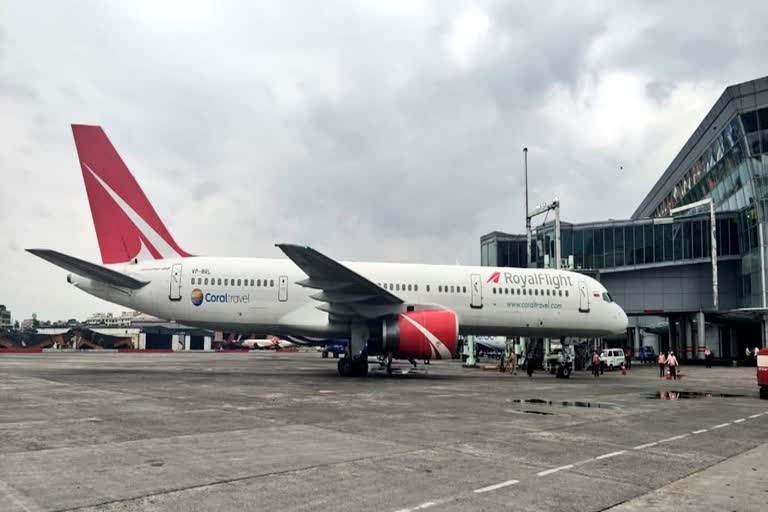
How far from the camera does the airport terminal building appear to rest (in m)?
42.7

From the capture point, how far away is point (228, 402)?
12.6 m

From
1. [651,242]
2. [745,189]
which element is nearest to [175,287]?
[651,242]

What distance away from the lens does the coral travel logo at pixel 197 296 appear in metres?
21.8

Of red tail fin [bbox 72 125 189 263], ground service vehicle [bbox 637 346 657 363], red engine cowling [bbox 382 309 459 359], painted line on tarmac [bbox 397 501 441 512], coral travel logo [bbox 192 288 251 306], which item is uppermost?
red tail fin [bbox 72 125 189 263]

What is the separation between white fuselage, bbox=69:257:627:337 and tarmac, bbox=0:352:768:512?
7775 millimetres

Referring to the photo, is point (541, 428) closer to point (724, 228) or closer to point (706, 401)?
point (706, 401)

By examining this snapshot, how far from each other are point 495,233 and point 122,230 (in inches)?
1392

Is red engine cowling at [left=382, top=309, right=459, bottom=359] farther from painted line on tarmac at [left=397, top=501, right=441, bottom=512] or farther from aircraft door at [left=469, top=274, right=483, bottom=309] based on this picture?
painted line on tarmac at [left=397, top=501, right=441, bottom=512]

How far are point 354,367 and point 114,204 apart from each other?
11.3 metres

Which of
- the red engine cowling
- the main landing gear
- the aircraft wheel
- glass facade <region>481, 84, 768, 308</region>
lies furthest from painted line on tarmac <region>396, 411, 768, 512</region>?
glass facade <region>481, 84, 768, 308</region>

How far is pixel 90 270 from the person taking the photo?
2070 centimetres

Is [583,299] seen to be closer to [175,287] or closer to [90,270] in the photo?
[175,287]

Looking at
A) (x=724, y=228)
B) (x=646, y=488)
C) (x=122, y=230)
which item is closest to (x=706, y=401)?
(x=646, y=488)

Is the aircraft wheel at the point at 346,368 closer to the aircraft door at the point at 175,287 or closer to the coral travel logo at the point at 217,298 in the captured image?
the coral travel logo at the point at 217,298
